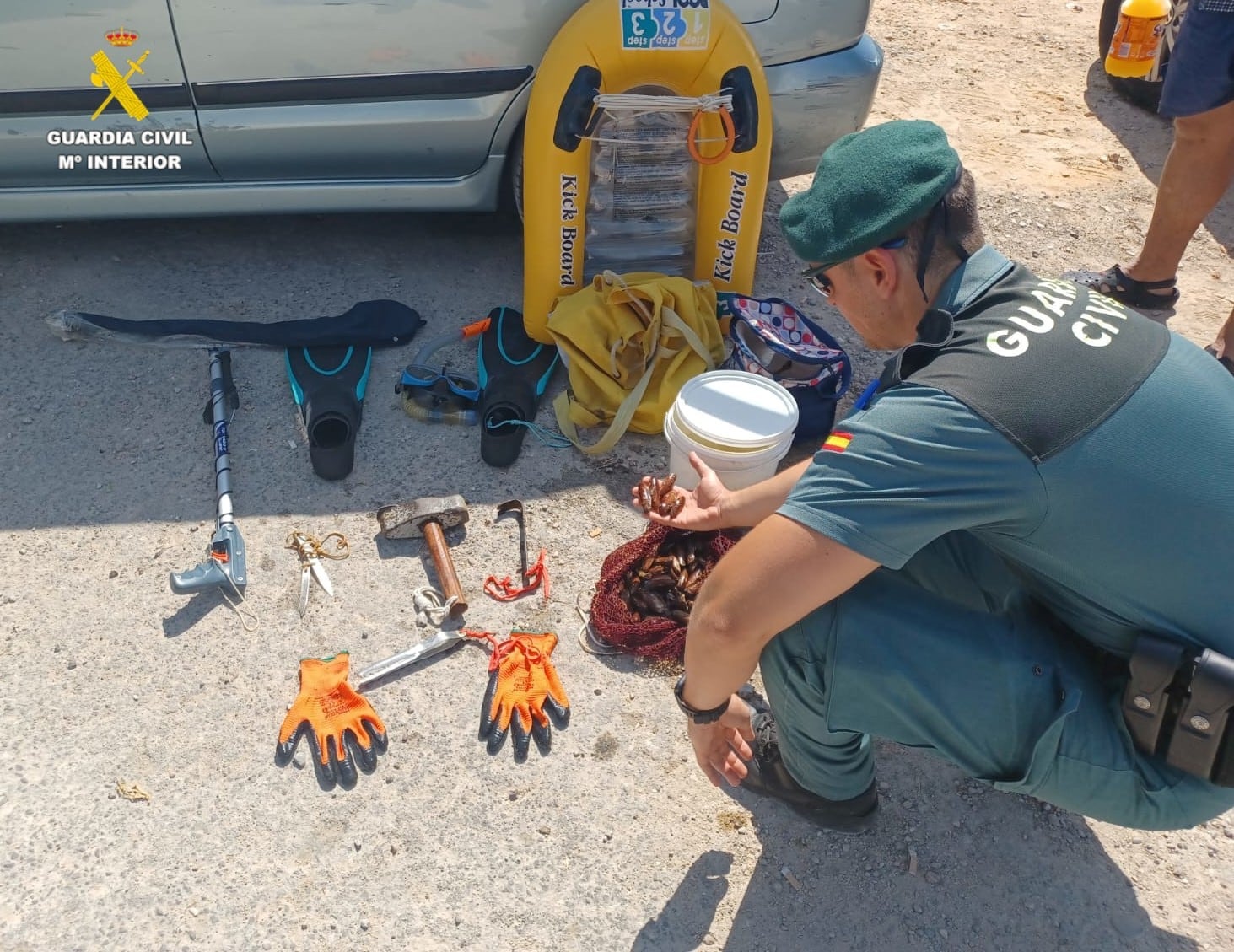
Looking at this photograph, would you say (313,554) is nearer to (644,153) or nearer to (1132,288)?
(644,153)

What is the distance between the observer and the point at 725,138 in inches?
140

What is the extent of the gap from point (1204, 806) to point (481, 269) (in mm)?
3243

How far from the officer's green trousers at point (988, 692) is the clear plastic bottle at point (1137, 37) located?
405cm

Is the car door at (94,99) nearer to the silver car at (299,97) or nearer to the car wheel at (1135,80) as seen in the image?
the silver car at (299,97)

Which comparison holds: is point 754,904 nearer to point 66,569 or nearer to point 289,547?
point 289,547

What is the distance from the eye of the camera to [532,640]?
2.82 meters

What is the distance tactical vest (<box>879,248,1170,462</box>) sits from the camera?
163 cm

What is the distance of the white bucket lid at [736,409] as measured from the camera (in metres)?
3.10

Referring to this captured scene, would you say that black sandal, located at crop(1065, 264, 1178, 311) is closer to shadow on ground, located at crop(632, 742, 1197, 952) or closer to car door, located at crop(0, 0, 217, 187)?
shadow on ground, located at crop(632, 742, 1197, 952)

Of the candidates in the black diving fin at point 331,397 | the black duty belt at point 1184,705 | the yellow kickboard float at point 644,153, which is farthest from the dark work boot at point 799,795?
the yellow kickboard float at point 644,153

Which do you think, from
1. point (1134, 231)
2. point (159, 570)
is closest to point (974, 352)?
point (159, 570)

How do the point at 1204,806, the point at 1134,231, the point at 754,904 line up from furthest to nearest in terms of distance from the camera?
the point at 1134,231 → the point at 754,904 → the point at 1204,806

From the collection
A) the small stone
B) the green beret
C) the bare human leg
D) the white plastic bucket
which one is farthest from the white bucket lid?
the bare human leg

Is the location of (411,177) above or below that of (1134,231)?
above
